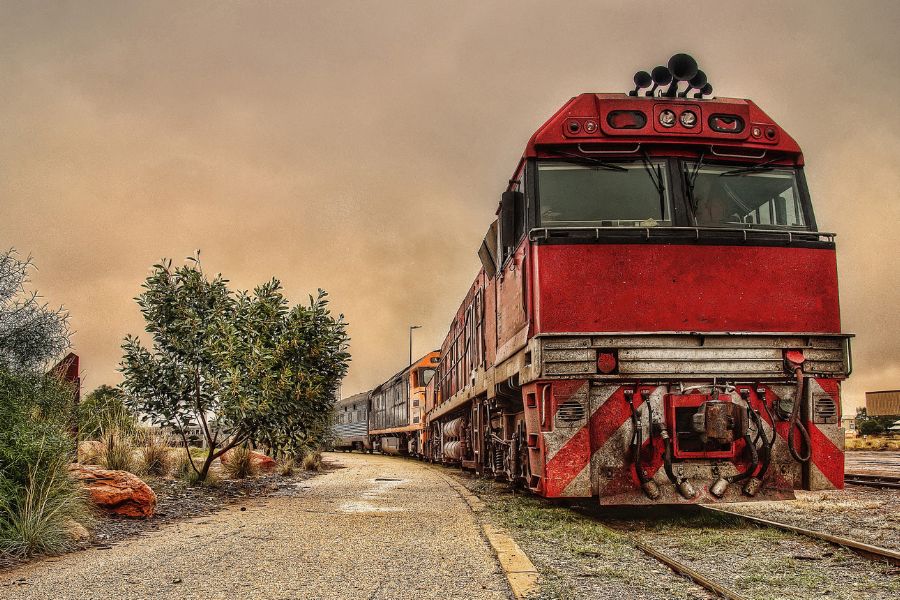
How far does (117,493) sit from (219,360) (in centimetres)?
305

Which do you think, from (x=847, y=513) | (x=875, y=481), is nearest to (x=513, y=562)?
(x=847, y=513)

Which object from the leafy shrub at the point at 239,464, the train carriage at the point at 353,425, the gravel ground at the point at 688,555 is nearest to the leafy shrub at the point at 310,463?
the leafy shrub at the point at 239,464

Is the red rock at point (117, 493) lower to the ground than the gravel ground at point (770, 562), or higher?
higher

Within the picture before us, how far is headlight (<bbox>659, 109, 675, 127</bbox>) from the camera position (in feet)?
21.7

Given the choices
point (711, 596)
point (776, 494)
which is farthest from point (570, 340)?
point (711, 596)

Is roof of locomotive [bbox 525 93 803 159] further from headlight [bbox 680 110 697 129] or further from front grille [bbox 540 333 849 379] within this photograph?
front grille [bbox 540 333 849 379]

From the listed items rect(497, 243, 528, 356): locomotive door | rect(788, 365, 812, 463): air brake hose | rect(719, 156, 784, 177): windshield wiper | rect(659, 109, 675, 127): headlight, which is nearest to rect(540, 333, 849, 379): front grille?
rect(788, 365, 812, 463): air brake hose

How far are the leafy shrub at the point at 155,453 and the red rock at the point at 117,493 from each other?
3216 mm

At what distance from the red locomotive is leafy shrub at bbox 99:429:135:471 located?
588 cm

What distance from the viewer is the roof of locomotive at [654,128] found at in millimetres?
6598

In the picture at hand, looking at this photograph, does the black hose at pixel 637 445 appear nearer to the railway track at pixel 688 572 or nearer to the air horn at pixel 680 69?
the railway track at pixel 688 572

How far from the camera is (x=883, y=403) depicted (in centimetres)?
4225

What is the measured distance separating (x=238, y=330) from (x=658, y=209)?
6.39 meters

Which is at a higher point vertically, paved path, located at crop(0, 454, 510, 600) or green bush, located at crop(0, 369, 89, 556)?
green bush, located at crop(0, 369, 89, 556)
